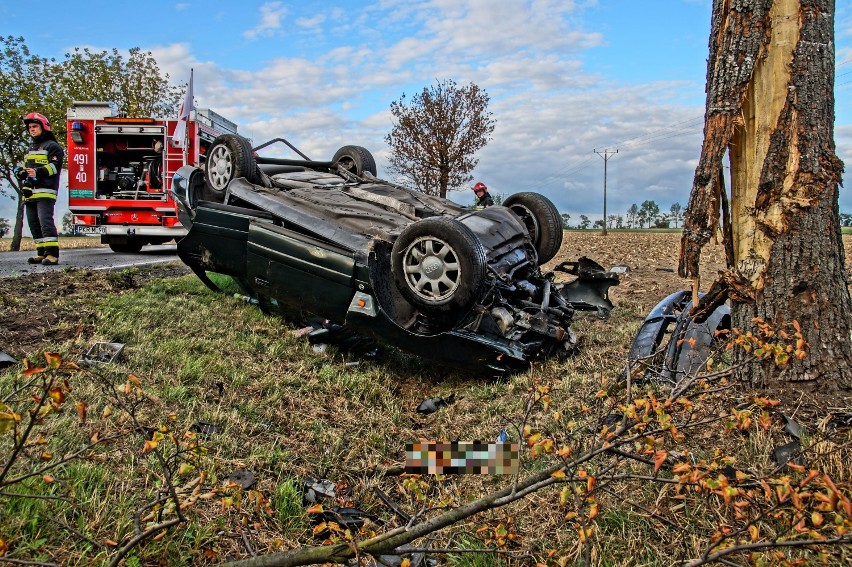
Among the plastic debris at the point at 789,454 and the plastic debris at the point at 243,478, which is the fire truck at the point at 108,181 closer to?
the plastic debris at the point at 243,478

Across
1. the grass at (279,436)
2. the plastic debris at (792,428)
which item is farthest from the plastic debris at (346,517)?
the plastic debris at (792,428)

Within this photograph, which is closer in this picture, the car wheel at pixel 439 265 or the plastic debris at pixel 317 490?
the plastic debris at pixel 317 490

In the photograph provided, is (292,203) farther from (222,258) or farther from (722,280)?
(722,280)

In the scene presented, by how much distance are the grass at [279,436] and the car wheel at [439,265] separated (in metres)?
0.72

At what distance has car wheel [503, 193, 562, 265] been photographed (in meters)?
5.29

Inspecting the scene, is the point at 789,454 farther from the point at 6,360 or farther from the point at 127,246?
the point at 127,246

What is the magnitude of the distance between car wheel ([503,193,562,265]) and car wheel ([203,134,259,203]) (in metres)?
2.48

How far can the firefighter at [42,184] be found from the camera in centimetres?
805

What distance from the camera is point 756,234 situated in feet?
9.02

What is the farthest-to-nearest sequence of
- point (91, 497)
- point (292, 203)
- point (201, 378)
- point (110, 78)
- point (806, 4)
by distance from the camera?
point (110, 78) → point (292, 203) → point (201, 378) → point (806, 4) → point (91, 497)

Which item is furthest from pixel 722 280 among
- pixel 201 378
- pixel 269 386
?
pixel 201 378

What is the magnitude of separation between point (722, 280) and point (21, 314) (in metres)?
4.86

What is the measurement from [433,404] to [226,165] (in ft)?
9.81

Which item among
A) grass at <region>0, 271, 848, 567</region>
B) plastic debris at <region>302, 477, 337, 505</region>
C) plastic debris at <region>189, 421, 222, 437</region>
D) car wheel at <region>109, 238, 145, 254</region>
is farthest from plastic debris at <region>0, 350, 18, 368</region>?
car wheel at <region>109, 238, 145, 254</region>
